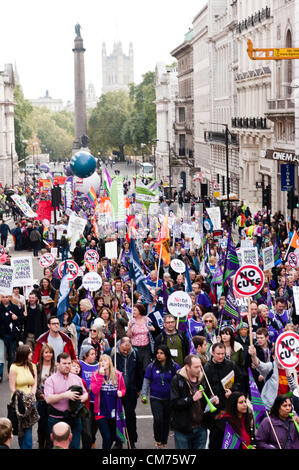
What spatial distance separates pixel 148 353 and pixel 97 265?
8.67m

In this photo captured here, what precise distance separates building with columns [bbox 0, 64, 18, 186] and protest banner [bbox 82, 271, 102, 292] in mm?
81347

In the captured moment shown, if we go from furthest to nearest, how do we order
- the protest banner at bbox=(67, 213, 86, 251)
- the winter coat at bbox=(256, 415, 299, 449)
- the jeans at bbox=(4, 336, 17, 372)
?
the protest banner at bbox=(67, 213, 86, 251) < the jeans at bbox=(4, 336, 17, 372) < the winter coat at bbox=(256, 415, 299, 449)

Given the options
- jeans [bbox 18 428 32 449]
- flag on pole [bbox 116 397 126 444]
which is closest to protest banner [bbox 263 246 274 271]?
flag on pole [bbox 116 397 126 444]

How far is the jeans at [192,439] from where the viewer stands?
9.97 metres

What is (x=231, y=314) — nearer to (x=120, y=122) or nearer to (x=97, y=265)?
(x=97, y=265)

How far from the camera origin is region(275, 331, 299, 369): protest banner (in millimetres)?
10273

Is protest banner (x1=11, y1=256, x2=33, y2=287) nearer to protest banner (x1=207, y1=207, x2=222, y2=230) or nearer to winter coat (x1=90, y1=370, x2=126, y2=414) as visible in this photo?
winter coat (x1=90, y1=370, x2=126, y2=414)

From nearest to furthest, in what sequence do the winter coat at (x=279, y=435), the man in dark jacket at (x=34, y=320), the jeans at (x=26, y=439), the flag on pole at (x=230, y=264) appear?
the winter coat at (x=279, y=435) < the jeans at (x=26, y=439) < the man in dark jacket at (x=34, y=320) < the flag on pole at (x=230, y=264)

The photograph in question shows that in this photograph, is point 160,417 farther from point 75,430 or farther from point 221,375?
point 75,430

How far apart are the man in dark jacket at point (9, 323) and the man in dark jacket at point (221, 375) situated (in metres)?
5.23

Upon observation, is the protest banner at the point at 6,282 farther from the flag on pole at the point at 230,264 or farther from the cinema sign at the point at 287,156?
the cinema sign at the point at 287,156

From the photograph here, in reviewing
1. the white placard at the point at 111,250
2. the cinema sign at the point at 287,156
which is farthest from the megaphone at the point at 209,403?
the cinema sign at the point at 287,156

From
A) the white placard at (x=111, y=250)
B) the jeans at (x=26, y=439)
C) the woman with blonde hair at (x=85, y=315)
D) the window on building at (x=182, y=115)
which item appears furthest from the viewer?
the window on building at (x=182, y=115)

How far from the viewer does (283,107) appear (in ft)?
145
